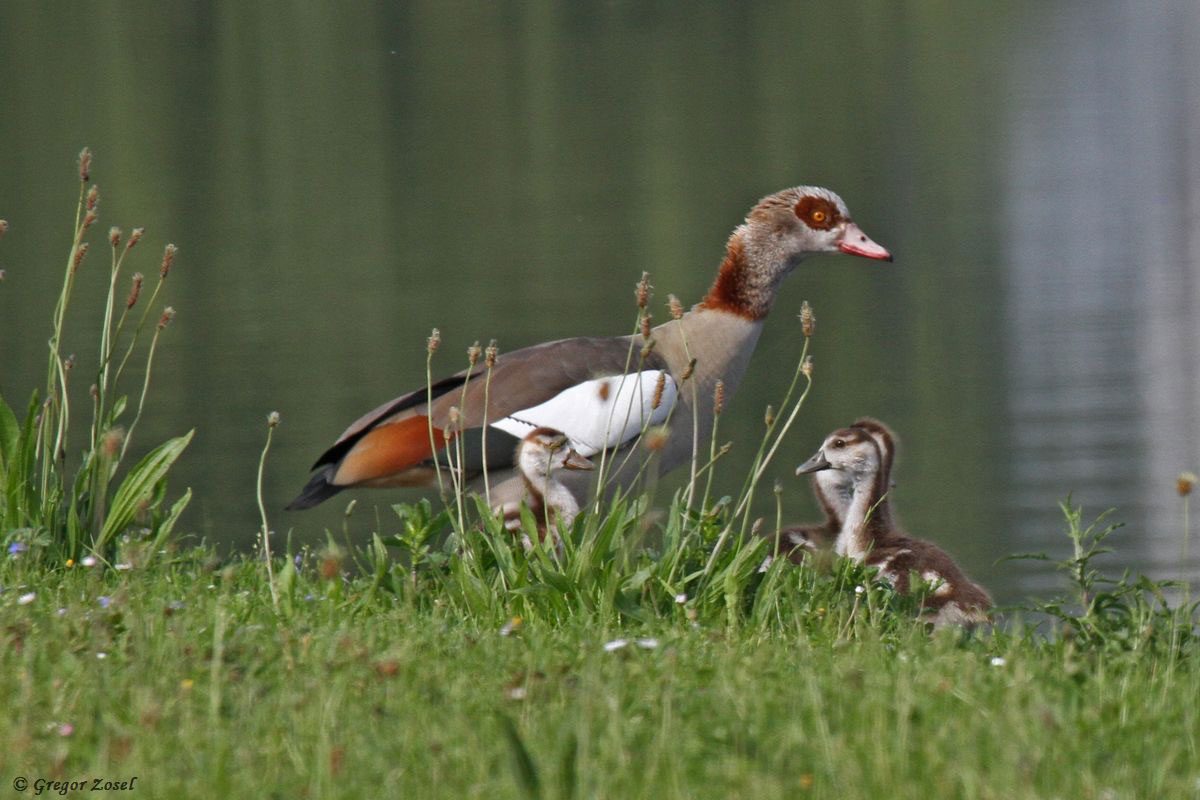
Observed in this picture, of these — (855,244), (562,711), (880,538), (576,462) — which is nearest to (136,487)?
(576,462)

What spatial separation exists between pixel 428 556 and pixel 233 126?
38043mm

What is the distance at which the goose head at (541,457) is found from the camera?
7453 mm

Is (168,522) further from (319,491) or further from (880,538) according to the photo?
(880,538)

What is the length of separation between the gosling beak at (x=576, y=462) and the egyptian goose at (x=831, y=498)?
1.32 meters

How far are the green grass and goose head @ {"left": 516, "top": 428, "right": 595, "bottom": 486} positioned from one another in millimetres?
2101

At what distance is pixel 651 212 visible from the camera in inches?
1136

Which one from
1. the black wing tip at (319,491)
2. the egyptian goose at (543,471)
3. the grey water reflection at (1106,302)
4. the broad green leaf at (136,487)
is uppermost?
the broad green leaf at (136,487)

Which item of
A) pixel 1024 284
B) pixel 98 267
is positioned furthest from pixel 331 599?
pixel 98 267

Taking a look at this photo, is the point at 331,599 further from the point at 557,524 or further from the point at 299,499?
the point at 299,499

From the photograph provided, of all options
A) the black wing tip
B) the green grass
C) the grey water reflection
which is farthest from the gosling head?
the green grass

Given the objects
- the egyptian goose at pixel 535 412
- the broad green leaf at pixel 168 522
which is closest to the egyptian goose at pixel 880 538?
the egyptian goose at pixel 535 412

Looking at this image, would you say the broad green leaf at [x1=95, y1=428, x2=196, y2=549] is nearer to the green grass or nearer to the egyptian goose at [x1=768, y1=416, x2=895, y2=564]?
the green grass

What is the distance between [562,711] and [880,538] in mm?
4184

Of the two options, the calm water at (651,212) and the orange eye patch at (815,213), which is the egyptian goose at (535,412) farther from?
the calm water at (651,212)
